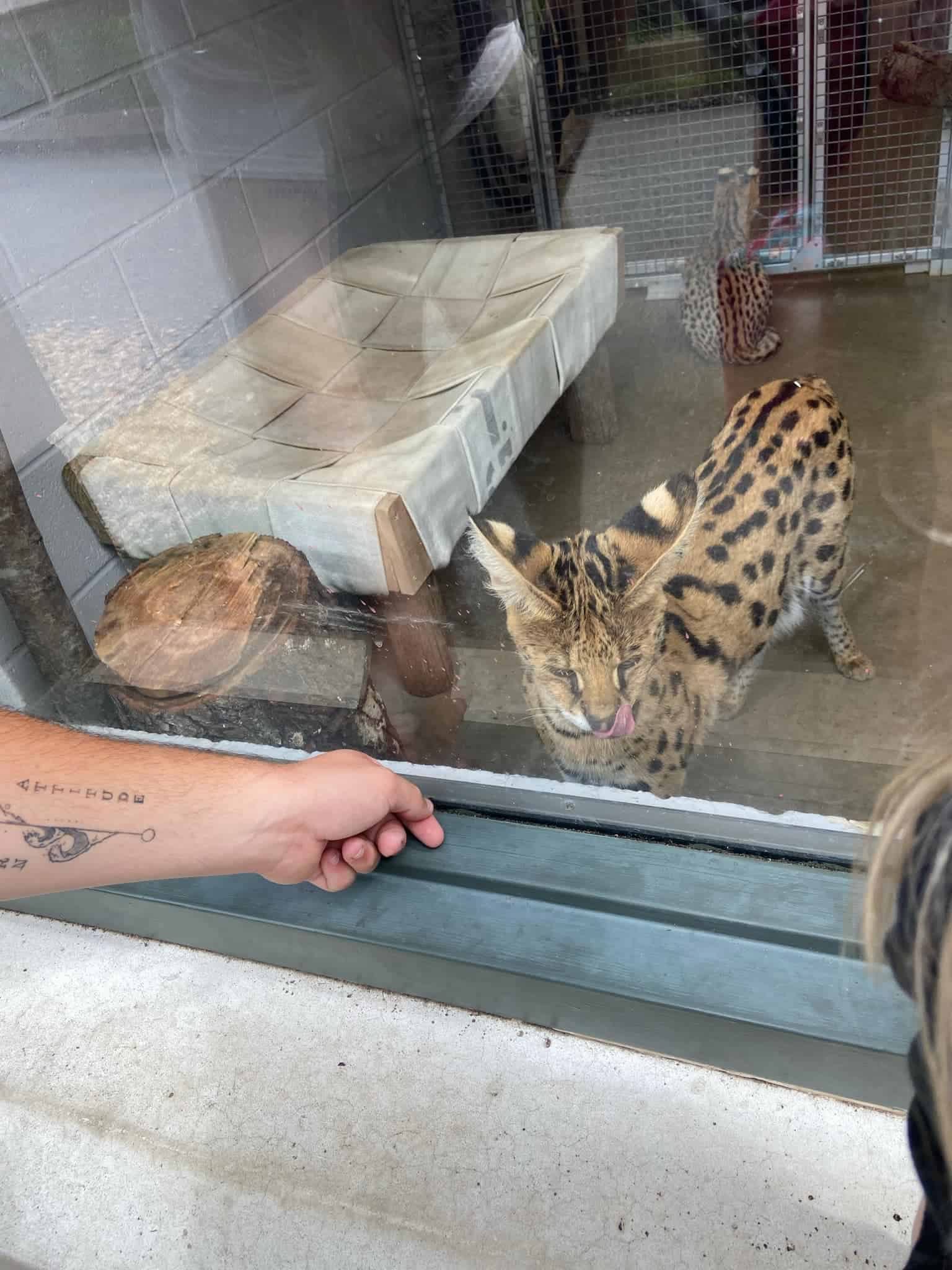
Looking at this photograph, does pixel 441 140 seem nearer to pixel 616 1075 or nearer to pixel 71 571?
pixel 71 571

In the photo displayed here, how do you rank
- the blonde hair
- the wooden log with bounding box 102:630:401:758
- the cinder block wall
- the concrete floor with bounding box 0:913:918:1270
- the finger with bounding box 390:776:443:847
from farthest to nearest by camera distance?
the cinder block wall → the wooden log with bounding box 102:630:401:758 → the finger with bounding box 390:776:443:847 → the concrete floor with bounding box 0:913:918:1270 → the blonde hair

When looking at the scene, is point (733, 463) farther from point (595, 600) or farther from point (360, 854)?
point (360, 854)

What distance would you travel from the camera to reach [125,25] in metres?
1.53

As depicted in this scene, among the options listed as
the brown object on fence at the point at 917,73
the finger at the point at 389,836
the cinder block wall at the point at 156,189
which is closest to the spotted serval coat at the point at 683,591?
the finger at the point at 389,836

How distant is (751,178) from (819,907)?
1384 millimetres

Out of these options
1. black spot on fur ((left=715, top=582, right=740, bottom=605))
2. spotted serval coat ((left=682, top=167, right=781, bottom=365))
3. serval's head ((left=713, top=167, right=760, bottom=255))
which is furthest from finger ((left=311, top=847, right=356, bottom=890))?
serval's head ((left=713, top=167, right=760, bottom=255))

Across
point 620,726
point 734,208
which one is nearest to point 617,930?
point 620,726

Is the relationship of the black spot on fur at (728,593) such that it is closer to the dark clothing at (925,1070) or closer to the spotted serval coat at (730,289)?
the spotted serval coat at (730,289)

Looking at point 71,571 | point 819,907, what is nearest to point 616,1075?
point 819,907

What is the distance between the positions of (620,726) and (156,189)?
4.35 feet

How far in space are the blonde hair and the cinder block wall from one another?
125cm

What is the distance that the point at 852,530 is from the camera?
1.39m

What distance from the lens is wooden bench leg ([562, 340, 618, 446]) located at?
1707 millimetres

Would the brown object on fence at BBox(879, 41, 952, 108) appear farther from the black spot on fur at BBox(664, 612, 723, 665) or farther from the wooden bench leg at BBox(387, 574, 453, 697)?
the wooden bench leg at BBox(387, 574, 453, 697)
